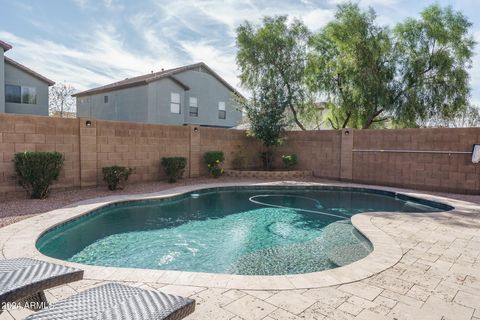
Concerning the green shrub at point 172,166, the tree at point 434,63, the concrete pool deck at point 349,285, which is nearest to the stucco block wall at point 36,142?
the green shrub at point 172,166

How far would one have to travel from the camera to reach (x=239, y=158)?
14.3 metres

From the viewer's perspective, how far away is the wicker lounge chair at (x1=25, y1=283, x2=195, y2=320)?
1627 mm

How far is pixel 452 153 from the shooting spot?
10.0 meters

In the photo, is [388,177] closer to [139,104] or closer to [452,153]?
[452,153]

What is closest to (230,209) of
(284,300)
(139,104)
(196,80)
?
(284,300)

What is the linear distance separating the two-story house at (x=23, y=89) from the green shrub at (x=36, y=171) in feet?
36.7

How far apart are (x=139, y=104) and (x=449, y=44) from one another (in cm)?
1709

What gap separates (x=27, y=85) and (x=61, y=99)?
383 inches

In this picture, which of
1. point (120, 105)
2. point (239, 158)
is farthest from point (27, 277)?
point (120, 105)

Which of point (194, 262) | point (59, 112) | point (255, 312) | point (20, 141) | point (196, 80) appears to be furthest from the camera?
point (59, 112)

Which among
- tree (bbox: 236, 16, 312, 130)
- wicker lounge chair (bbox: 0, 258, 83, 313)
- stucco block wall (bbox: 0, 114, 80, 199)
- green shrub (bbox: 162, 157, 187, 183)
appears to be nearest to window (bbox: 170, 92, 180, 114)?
tree (bbox: 236, 16, 312, 130)

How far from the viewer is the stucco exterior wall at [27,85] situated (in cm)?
1672

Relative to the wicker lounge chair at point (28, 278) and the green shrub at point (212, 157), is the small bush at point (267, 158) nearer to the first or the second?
the green shrub at point (212, 157)

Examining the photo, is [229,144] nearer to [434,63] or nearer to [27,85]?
[434,63]
